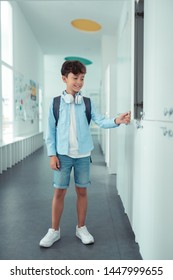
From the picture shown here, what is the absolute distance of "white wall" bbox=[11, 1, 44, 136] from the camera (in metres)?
6.21

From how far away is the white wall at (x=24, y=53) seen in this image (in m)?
6.21

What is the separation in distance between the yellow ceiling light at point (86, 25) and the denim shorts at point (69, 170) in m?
5.82

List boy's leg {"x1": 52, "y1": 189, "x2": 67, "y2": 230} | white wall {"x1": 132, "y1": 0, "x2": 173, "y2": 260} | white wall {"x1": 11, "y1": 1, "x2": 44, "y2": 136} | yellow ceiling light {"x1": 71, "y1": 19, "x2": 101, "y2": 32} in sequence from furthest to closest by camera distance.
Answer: yellow ceiling light {"x1": 71, "y1": 19, "x2": 101, "y2": 32}
white wall {"x1": 11, "y1": 1, "x2": 44, "y2": 136}
boy's leg {"x1": 52, "y1": 189, "x2": 67, "y2": 230}
white wall {"x1": 132, "y1": 0, "x2": 173, "y2": 260}

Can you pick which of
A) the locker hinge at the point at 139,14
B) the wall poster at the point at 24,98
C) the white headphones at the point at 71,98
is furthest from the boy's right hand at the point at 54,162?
the wall poster at the point at 24,98

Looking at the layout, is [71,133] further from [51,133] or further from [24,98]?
[24,98]

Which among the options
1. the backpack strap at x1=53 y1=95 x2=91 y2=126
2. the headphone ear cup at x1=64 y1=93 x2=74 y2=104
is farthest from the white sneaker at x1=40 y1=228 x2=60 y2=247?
the headphone ear cup at x1=64 y1=93 x2=74 y2=104

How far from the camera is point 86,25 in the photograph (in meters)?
7.43

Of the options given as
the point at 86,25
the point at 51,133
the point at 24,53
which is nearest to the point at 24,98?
the point at 24,53

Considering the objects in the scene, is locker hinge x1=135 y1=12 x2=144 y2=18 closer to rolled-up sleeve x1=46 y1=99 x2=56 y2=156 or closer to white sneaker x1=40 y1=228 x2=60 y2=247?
rolled-up sleeve x1=46 y1=99 x2=56 y2=156

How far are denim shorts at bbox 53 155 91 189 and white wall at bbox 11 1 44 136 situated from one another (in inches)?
177

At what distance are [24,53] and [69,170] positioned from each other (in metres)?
5.81

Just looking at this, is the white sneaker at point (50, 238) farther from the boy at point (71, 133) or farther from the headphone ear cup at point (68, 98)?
the headphone ear cup at point (68, 98)

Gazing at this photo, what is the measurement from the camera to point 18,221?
2562 mm
